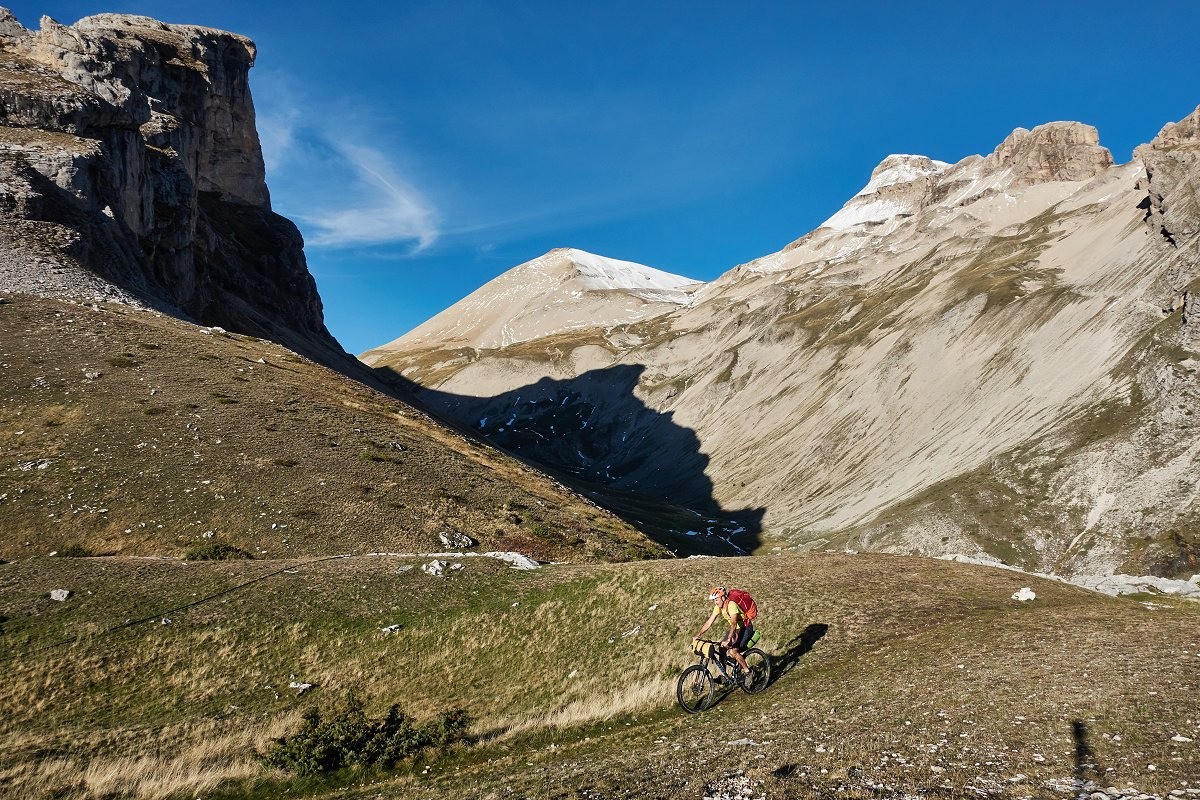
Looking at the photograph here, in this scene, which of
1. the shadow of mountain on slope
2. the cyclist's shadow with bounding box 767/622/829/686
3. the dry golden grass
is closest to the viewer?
the dry golden grass

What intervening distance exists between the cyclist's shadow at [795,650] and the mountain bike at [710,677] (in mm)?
618

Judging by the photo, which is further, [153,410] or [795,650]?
[153,410]

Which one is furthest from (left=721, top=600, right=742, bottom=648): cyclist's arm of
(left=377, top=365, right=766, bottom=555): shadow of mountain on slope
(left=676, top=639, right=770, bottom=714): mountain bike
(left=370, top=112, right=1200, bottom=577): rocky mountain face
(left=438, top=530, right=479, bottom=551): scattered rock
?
(left=377, top=365, right=766, bottom=555): shadow of mountain on slope

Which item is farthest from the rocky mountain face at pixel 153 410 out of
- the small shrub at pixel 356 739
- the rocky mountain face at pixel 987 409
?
the rocky mountain face at pixel 987 409

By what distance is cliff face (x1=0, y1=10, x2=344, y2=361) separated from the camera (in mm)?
61000

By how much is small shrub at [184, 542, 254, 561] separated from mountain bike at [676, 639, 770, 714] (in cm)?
2254


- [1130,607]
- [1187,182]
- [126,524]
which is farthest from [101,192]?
[1187,182]

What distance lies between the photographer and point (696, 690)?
18.4 m

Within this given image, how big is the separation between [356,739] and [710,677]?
930 cm

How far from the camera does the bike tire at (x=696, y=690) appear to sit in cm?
1792

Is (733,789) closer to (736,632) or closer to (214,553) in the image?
(736,632)

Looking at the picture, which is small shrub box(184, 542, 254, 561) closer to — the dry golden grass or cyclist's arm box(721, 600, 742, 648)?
the dry golden grass

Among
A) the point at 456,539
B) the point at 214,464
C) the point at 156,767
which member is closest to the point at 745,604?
the point at 156,767

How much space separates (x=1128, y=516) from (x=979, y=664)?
201ft
